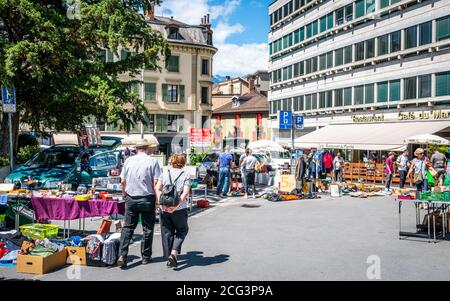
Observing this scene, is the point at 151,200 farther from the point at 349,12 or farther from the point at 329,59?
the point at 329,59

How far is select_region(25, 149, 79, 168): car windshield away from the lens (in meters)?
17.9

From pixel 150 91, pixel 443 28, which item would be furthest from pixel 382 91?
pixel 150 91

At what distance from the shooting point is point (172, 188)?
836 cm

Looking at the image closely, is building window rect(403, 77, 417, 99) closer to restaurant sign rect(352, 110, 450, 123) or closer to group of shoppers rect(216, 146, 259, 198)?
restaurant sign rect(352, 110, 450, 123)

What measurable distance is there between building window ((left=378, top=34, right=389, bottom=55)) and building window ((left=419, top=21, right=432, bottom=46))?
3.73 m

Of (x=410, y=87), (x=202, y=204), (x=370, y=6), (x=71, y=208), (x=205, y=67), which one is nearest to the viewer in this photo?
(x=71, y=208)

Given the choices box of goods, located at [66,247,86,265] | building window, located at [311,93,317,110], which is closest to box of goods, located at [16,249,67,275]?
box of goods, located at [66,247,86,265]

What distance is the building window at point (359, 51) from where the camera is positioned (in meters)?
40.4

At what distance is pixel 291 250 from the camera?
9945 mm

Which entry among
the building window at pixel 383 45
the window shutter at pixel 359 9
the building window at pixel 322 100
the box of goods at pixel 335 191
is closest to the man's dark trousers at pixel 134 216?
the box of goods at pixel 335 191

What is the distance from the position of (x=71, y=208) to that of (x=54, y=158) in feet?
27.2

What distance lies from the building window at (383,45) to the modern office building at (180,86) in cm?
2835

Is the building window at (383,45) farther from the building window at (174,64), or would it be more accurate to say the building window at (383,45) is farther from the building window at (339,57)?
the building window at (174,64)

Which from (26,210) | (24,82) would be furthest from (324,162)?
(26,210)
